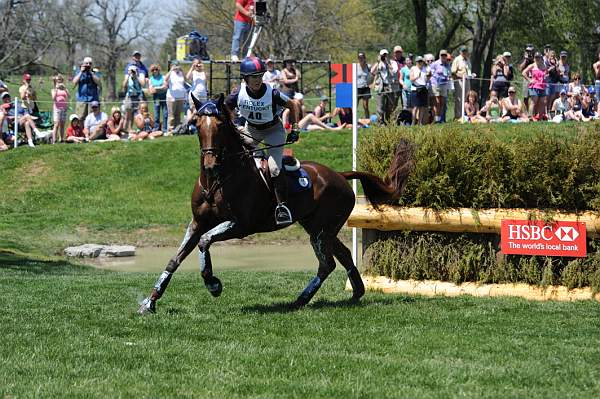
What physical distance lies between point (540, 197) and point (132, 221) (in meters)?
12.9

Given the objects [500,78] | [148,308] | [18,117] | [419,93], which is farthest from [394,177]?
[18,117]

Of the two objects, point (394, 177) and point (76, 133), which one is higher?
point (76, 133)

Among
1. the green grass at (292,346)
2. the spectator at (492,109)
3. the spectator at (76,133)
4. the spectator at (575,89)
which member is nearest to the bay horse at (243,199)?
the green grass at (292,346)

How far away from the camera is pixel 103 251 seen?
20172 millimetres

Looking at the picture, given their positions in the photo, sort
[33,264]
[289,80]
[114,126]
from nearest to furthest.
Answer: [33,264] → [289,80] → [114,126]

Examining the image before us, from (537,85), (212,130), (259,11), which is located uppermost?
(259,11)

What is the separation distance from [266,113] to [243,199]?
100 centimetres

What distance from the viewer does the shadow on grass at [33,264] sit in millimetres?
16750

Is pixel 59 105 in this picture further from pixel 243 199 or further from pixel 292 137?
pixel 243 199

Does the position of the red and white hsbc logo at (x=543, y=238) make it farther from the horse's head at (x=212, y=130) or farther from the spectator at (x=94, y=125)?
the spectator at (x=94, y=125)

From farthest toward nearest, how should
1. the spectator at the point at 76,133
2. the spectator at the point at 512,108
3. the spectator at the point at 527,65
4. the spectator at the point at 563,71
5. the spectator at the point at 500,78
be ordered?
the spectator at the point at 76,133
the spectator at the point at 563,71
the spectator at the point at 527,65
the spectator at the point at 500,78
the spectator at the point at 512,108

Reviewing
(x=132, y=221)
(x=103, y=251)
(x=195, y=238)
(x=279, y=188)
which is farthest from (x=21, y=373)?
(x=132, y=221)

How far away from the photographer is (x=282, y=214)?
10.8m

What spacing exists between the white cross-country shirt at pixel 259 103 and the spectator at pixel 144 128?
17.4 m
